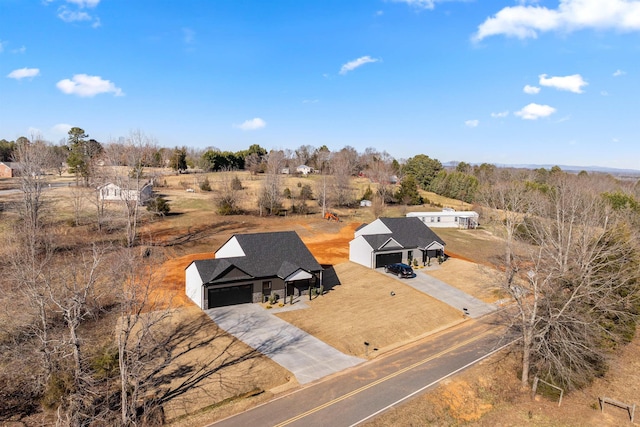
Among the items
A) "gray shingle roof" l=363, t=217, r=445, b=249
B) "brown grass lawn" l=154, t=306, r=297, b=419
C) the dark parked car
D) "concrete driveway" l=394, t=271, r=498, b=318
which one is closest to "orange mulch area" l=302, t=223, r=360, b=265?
"gray shingle roof" l=363, t=217, r=445, b=249

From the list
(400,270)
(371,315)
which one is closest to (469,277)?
(400,270)

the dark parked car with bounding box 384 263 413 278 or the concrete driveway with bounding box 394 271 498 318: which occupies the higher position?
the dark parked car with bounding box 384 263 413 278

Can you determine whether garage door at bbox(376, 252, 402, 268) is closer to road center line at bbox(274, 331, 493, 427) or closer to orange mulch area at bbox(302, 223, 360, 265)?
orange mulch area at bbox(302, 223, 360, 265)

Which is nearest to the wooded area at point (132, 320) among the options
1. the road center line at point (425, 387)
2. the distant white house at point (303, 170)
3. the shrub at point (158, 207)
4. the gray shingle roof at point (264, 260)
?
the road center line at point (425, 387)

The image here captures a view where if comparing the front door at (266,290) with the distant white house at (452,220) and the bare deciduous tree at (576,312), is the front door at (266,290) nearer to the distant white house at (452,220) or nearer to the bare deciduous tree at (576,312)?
the bare deciduous tree at (576,312)

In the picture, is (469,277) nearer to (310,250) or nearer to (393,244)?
(393,244)
